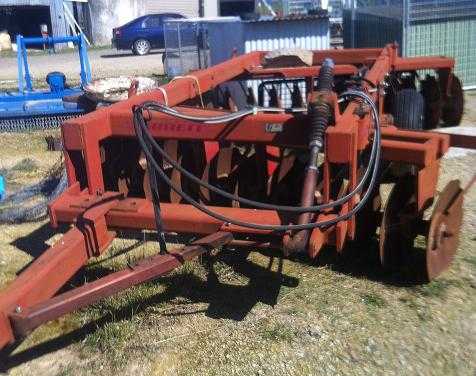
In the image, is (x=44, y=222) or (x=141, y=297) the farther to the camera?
(x=44, y=222)

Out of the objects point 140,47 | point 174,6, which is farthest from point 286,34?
point 174,6

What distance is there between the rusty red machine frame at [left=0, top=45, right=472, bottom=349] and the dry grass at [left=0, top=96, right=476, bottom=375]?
261mm

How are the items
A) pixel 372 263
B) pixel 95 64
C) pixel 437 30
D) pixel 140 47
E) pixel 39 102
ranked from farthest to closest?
pixel 140 47 < pixel 95 64 < pixel 437 30 < pixel 39 102 < pixel 372 263

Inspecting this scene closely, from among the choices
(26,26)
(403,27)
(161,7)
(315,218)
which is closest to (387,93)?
(403,27)

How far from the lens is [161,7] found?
28.9m

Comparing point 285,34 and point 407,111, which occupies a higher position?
point 285,34

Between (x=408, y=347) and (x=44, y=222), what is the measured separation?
328 cm

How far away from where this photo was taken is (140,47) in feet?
77.6

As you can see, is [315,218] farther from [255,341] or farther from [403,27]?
[403,27]

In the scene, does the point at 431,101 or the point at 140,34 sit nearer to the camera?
the point at 431,101

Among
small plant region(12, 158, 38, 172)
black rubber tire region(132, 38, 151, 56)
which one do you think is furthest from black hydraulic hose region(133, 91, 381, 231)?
black rubber tire region(132, 38, 151, 56)

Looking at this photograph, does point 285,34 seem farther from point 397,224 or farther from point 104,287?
point 104,287

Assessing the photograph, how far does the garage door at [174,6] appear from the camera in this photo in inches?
1115

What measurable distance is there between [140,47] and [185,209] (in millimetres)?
21155
